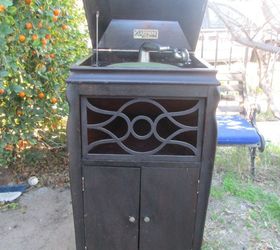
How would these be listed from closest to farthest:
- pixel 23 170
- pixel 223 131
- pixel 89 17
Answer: pixel 89 17 < pixel 223 131 < pixel 23 170

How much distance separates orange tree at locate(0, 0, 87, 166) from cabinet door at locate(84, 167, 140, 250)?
35.7 inches

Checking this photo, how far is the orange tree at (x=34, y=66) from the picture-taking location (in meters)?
2.05

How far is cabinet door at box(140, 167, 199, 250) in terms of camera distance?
158cm

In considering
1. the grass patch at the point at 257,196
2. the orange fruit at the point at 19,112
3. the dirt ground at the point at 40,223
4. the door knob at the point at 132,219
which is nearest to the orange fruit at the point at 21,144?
the orange fruit at the point at 19,112

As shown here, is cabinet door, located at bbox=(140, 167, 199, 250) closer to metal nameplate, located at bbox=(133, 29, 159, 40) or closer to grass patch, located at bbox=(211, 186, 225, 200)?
grass patch, located at bbox=(211, 186, 225, 200)

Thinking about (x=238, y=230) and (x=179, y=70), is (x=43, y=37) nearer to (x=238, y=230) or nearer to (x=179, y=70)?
(x=179, y=70)

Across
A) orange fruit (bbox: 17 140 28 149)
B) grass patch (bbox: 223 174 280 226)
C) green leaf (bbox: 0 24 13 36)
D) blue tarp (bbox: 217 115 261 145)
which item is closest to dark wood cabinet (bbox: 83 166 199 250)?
green leaf (bbox: 0 24 13 36)

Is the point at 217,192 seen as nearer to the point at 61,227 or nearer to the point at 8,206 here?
the point at 61,227

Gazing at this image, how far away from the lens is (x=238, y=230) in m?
2.28

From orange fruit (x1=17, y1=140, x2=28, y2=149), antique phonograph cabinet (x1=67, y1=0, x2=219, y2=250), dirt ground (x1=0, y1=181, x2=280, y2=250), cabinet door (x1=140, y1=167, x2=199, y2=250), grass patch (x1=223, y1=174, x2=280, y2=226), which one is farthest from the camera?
orange fruit (x1=17, y1=140, x2=28, y2=149)

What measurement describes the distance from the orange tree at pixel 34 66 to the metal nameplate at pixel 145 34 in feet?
1.78

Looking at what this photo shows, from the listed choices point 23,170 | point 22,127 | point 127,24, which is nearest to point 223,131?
point 127,24

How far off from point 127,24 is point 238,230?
5.28 feet

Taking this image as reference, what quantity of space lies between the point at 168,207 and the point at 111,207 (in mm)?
288
